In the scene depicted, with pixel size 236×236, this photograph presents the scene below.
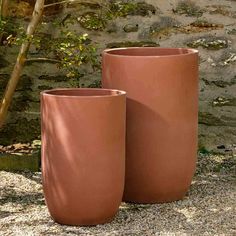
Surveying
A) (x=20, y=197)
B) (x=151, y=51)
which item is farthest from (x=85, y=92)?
(x=20, y=197)

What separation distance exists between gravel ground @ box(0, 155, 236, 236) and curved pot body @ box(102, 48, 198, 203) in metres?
0.10

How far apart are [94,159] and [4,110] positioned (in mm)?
1201

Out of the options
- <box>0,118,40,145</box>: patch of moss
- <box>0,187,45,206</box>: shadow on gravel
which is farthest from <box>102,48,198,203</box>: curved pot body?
<box>0,118,40,145</box>: patch of moss

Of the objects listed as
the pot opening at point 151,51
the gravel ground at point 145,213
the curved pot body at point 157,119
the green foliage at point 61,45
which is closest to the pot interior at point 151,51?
the pot opening at point 151,51

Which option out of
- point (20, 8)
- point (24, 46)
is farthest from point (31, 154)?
point (20, 8)

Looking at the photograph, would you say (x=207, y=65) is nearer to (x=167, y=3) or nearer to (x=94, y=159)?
(x=167, y=3)

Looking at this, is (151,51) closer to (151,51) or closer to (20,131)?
(151,51)

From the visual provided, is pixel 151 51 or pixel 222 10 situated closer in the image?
pixel 151 51

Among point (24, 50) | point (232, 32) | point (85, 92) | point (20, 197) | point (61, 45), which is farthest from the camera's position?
point (232, 32)

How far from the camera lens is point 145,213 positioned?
324 centimetres

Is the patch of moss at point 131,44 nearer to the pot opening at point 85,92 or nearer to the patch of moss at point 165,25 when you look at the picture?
the patch of moss at point 165,25

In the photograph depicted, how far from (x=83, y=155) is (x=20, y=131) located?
5.30ft

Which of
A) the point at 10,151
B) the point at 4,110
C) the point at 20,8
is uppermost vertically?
the point at 20,8

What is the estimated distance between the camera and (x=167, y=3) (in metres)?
4.42
